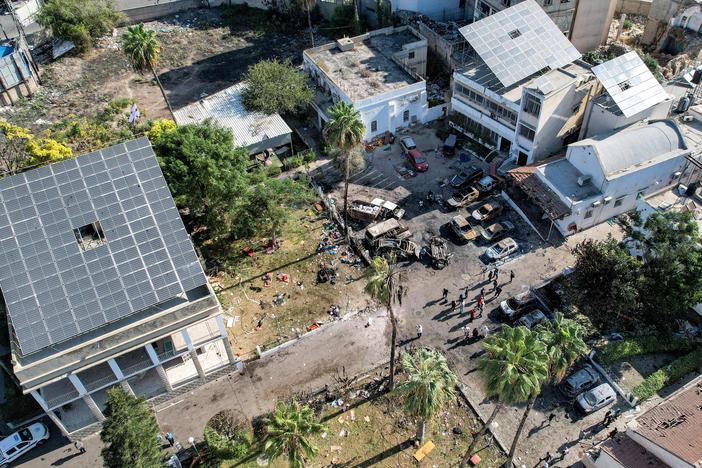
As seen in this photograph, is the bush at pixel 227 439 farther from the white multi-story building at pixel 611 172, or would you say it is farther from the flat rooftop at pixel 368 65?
the flat rooftop at pixel 368 65

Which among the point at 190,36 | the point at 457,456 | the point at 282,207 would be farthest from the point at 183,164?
the point at 190,36

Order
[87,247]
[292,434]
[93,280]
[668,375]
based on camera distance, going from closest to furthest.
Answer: [292,434] → [93,280] → [87,247] → [668,375]

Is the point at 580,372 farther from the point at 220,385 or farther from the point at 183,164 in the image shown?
the point at 183,164

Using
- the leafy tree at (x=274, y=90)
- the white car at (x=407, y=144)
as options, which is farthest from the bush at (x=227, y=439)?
the leafy tree at (x=274, y=90)

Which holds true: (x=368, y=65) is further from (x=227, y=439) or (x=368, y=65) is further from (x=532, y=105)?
(x=227, y=439)

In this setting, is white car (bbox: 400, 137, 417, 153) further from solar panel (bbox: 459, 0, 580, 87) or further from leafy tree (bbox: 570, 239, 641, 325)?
leafy tree (bbox: 570, 239, 641, 325)

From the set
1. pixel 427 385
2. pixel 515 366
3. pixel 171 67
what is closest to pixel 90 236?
pixel 427 385

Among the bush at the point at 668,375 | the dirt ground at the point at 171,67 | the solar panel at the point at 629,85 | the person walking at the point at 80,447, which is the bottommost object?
the person walking at the point at 80,447

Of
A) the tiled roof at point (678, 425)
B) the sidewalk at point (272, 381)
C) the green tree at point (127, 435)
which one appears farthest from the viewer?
the sidewalk at point (272, 381)

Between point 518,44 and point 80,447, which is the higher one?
point 518,44
